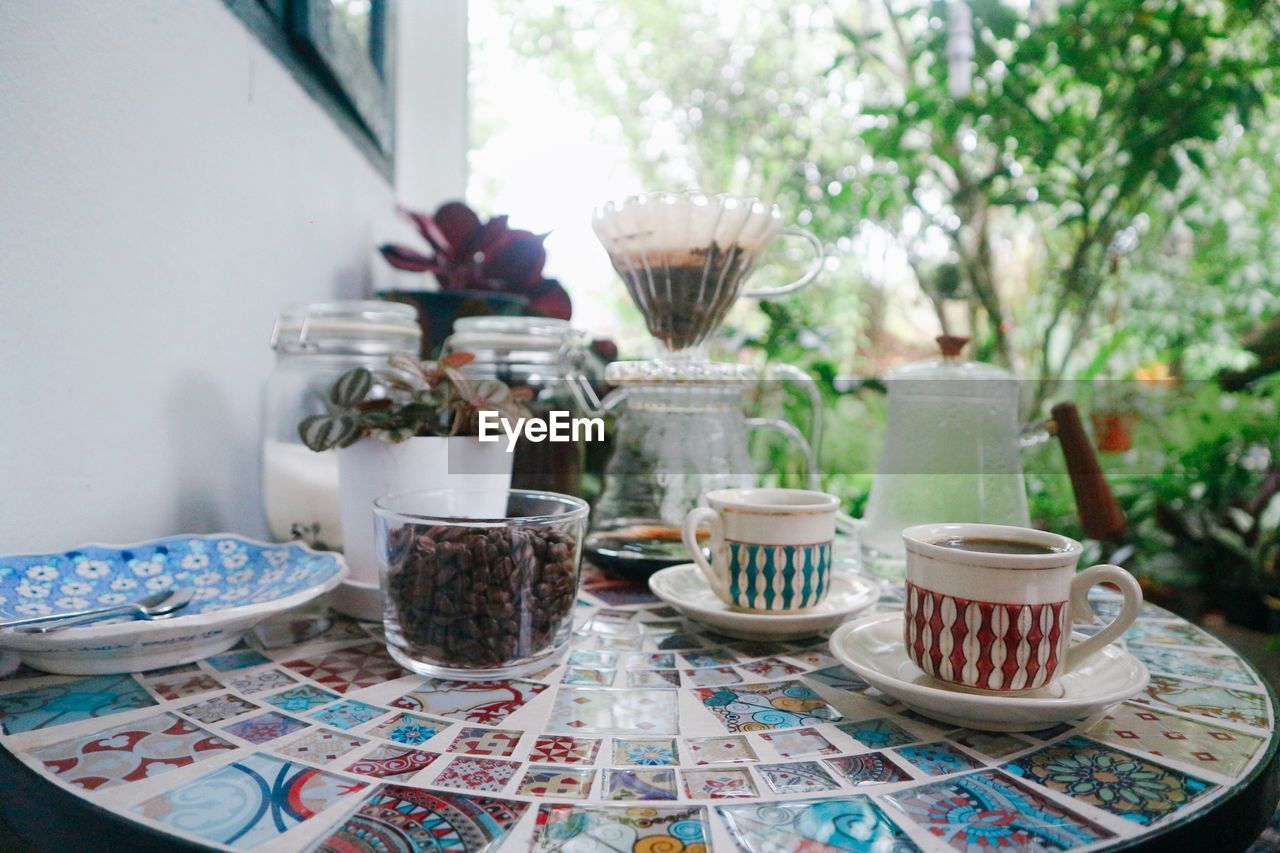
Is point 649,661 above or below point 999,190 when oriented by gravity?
below

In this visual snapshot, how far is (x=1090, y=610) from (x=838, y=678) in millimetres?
161

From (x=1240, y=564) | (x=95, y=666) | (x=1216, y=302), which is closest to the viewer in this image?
(x=95, y=666)

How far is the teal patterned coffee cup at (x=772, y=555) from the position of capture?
0.58 metres

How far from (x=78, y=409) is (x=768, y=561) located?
0.53 metres

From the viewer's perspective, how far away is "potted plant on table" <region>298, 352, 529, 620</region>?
1.98 feet

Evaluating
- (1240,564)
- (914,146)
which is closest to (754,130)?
(914,146)

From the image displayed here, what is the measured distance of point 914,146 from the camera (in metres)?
1.64

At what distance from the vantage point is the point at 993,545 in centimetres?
50

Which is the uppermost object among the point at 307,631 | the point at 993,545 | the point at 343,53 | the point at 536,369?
the point at 343,53

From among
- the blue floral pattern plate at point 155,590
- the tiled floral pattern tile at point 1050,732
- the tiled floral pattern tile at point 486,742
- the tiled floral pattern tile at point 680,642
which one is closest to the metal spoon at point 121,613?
the blue floral pattern plate at point 155,590

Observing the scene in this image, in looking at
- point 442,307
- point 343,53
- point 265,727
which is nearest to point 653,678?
point 265,727

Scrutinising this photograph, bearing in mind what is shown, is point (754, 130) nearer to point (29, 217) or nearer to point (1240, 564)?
point (1240, 564)

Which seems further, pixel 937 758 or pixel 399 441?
pixel 399 441

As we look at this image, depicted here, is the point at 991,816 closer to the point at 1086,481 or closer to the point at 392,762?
the point at 392,762
